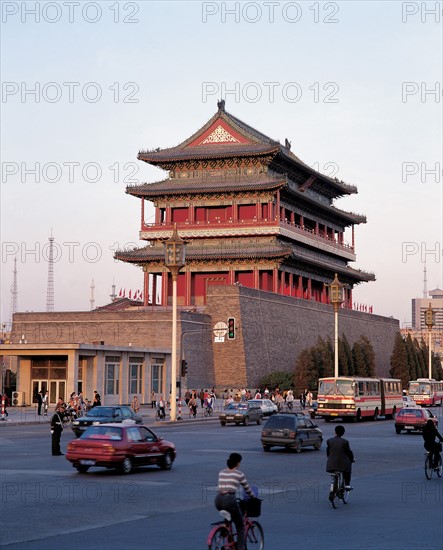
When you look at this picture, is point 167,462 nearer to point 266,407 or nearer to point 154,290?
point 266,407

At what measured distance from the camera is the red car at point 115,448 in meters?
25.5

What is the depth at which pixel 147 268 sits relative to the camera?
319 feet

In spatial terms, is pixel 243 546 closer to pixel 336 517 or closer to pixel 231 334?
pixel 336 517

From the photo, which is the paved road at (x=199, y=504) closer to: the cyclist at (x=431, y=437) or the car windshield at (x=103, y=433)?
the cyclist at (x=431, y=437)

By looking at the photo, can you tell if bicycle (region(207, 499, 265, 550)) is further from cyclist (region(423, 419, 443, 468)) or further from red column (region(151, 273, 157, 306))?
red column (region(151, 273, 157, 306))

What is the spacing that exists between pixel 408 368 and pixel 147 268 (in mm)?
31888

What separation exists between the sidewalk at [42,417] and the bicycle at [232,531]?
3877 cm

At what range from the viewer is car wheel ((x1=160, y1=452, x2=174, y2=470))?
2728 cm

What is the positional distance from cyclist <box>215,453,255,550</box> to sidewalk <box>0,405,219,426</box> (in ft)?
128

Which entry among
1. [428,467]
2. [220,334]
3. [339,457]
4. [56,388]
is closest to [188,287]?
[220,334]

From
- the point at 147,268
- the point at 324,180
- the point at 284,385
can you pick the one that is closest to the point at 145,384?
the point at 284,385

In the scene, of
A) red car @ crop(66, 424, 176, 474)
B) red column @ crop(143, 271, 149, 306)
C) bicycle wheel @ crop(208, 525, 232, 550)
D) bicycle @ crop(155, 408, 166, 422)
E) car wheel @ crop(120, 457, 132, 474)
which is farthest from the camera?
red column @ crop(143, 271, 149, 306)

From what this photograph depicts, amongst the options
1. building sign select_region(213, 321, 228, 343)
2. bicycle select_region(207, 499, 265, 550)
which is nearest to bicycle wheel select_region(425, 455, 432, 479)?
bicycle select_region(207, 499, 265, 550)

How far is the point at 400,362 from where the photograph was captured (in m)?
107
